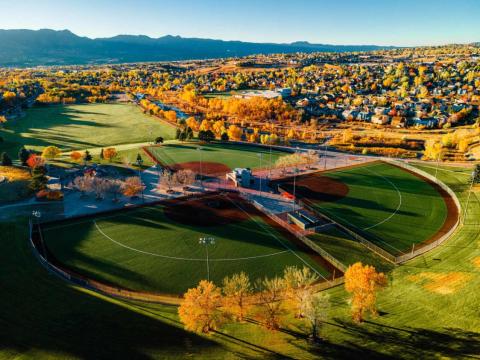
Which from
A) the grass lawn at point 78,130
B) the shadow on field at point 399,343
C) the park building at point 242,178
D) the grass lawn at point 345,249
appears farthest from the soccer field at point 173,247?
the grass lawn at point 78,130

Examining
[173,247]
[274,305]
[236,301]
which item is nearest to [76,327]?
[236,301]

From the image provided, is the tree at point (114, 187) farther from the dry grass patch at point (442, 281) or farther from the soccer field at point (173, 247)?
the dry grass patch at point (442, 281)

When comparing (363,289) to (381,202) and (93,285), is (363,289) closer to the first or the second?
(93,285)

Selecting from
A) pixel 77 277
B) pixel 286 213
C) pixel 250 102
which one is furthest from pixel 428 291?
pixel 250 102

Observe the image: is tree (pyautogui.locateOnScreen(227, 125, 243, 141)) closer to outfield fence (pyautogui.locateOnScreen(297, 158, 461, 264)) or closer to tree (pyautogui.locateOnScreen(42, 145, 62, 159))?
outfield fence (pyautogui.locateOnScreen(297, 158, 461, 264))

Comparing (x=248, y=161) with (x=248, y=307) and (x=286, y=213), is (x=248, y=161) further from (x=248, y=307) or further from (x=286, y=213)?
(x=248, y=307)

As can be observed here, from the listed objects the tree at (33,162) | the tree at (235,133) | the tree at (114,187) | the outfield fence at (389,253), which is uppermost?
the tree at (235,133)

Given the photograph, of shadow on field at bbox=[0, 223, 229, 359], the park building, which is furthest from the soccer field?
the park building
